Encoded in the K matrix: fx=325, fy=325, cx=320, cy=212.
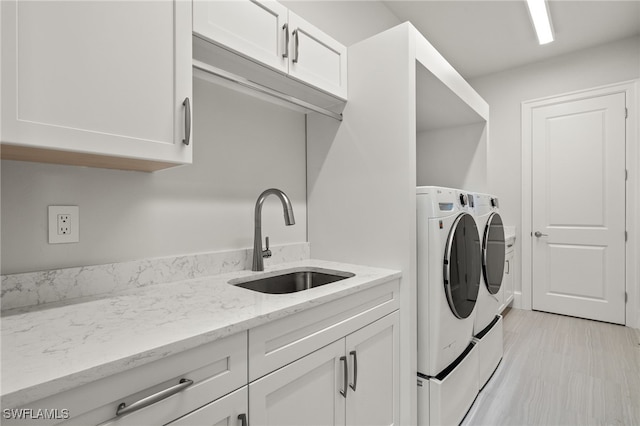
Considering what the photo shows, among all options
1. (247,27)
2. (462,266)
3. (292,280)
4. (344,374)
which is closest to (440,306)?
(462,266)

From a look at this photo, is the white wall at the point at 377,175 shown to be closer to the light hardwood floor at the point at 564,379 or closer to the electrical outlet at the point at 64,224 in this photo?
the light hardwood floor at the point at 564,379

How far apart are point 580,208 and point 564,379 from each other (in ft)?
6.57

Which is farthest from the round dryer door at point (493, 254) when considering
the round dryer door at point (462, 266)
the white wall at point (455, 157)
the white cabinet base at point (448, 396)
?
the white cabinet base at point (448, 396)

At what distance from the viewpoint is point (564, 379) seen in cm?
218

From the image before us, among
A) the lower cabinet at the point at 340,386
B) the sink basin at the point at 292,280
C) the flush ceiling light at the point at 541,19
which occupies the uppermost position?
the flush ceiling light at the point at 541,19

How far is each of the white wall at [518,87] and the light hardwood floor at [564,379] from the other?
3.17 feet

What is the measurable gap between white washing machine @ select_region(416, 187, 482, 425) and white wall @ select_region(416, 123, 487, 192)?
979mm

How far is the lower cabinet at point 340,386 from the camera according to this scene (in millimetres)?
973

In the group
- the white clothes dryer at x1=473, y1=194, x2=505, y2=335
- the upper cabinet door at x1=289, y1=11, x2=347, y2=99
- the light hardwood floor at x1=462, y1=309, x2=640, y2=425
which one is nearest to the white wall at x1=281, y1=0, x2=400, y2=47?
the upper cabinet door at x1=289, y1=11, x2=347, y2=99

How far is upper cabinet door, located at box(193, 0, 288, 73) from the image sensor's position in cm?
117

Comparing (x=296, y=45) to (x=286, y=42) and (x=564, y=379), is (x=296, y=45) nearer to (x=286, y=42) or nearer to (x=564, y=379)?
(x=286, y=42)

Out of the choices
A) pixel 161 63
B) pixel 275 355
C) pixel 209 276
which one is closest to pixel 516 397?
pixel 275 355

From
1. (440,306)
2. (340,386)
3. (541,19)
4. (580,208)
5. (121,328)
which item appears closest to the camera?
(121,328)

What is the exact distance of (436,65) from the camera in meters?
1.79
